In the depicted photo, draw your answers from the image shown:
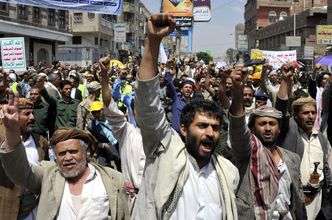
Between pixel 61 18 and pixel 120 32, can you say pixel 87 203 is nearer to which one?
→ pixel 120 32

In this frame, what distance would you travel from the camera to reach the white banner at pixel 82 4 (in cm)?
745

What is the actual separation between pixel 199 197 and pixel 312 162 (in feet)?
5.81

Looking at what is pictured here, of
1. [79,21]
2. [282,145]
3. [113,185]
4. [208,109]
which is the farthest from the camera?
[79,21]

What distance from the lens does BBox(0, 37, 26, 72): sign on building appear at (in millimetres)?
10250

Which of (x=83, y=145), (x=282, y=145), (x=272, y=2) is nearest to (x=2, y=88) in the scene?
(x=83, y=145)

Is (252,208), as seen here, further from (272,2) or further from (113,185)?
(272,2)

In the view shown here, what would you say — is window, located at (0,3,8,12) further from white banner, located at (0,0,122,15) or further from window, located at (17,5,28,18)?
white banner, located at (0,0,122,15)

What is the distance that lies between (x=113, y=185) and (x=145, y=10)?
72.2m

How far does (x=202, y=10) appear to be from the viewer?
2256 centimetres

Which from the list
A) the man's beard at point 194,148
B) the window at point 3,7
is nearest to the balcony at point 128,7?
the window at point 3,7

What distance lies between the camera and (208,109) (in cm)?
263

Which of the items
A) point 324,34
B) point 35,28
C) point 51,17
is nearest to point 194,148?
point 324,34

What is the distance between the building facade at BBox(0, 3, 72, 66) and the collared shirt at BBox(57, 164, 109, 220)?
82.3ft

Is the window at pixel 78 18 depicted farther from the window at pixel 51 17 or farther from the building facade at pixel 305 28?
the building facade at pixel 305 28
